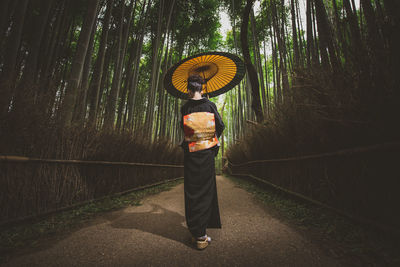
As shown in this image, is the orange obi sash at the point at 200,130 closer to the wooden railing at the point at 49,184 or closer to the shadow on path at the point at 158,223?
the shadow on path at the point at 158,223

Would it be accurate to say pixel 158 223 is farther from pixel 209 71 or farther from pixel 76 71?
pixel 76 71

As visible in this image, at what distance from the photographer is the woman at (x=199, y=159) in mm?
1535

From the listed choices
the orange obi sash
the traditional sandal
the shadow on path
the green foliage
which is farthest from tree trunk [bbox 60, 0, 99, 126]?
the traditional sandal

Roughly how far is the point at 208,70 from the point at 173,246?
86.9 inches

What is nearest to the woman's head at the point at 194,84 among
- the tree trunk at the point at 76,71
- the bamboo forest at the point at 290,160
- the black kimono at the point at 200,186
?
the black kimono at the point at 200,186

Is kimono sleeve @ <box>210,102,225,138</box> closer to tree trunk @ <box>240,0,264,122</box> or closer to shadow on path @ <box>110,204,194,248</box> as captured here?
shadow on path @ <box>110,204,194,248</box>

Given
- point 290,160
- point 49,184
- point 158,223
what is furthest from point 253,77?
point 49,184

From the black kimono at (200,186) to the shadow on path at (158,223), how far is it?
0.76ft

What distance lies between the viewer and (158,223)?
6.28 ft

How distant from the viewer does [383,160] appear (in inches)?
44.7

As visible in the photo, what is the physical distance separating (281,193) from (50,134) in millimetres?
3307

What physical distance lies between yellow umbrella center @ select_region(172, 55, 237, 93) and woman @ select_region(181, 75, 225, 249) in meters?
0.73

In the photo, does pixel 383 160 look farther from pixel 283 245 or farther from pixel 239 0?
pixel 239 0

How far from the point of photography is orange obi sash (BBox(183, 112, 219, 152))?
160cm
